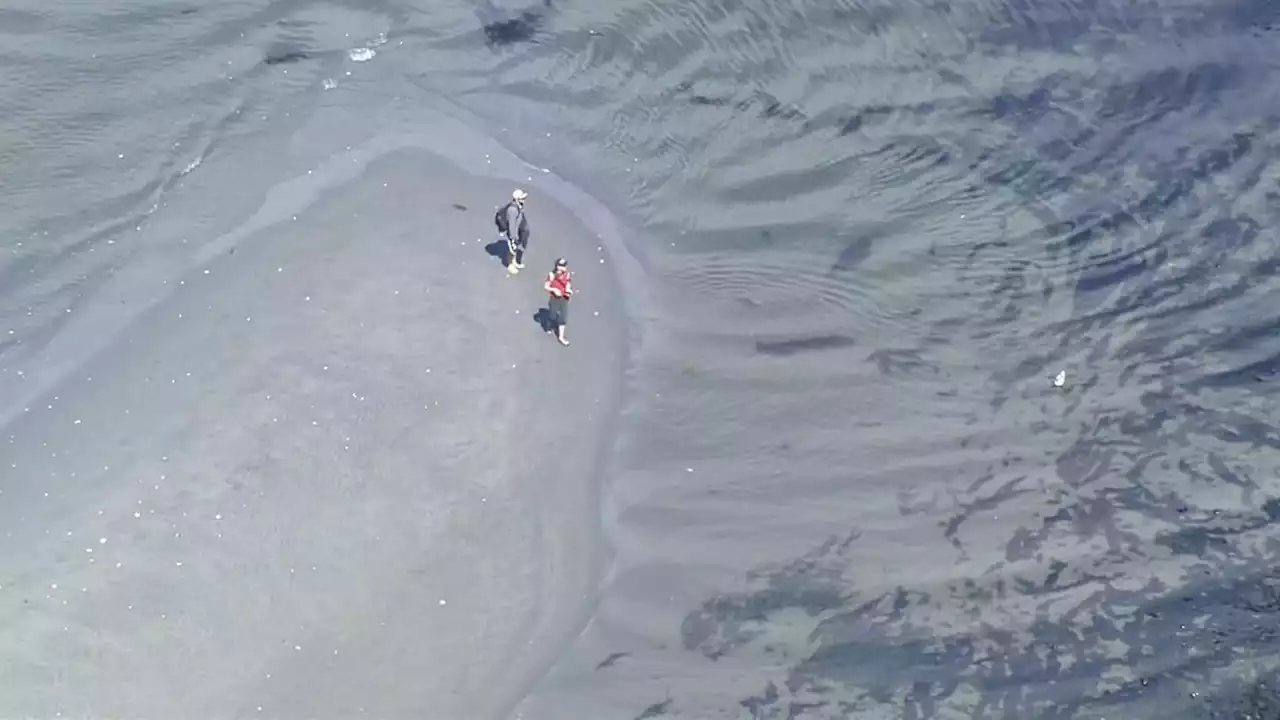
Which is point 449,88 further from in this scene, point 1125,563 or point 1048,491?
point 1125,563

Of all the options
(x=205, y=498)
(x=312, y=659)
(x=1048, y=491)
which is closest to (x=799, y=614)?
(x=1048, y=491)

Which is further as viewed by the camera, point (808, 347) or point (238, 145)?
point (238, 145)

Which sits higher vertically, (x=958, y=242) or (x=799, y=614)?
(x=958, y=242)

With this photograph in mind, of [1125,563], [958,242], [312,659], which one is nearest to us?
[312,659]

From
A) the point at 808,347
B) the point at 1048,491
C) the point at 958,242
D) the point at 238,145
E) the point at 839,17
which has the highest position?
the point at 839,17

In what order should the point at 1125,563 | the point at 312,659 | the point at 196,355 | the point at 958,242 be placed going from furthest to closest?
the point at 958,242
the point at 196,355
the point at 1125,563
the point at 312,659

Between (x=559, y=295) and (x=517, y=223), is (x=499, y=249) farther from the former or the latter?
(x=559, y=295)

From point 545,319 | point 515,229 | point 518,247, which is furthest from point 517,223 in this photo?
point 545,319
